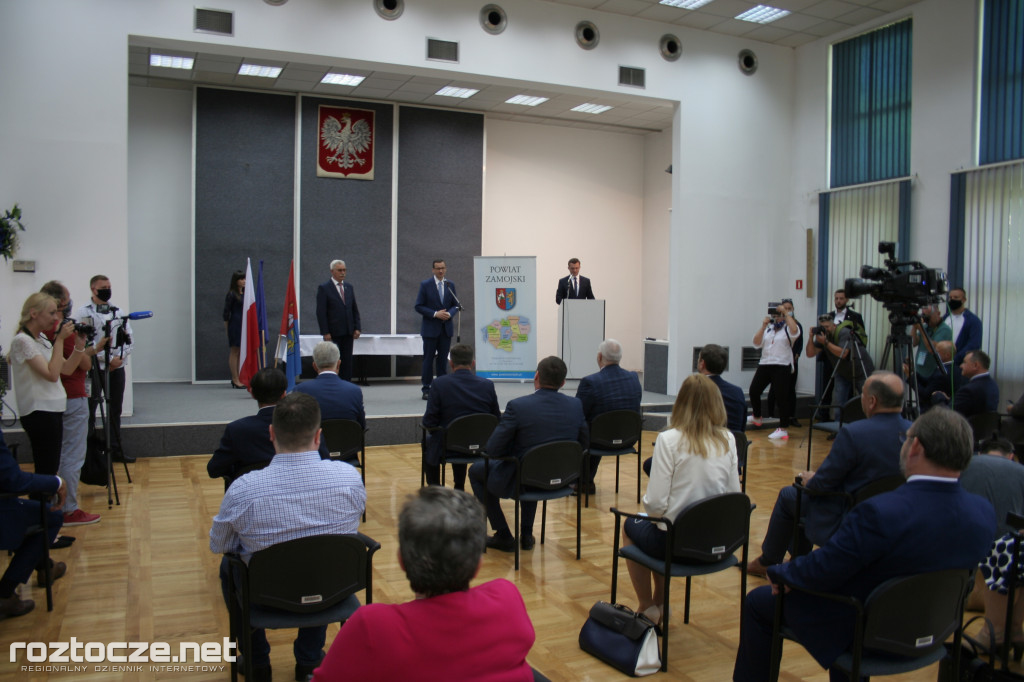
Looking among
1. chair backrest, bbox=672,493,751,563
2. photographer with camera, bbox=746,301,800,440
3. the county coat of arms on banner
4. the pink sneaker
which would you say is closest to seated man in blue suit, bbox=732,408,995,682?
chair backrest, bbox=672,493,751,563

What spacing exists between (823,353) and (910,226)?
5.52 ft

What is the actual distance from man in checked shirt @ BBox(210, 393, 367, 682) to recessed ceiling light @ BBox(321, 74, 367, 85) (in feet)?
25.4

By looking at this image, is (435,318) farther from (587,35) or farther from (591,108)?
(591,108)

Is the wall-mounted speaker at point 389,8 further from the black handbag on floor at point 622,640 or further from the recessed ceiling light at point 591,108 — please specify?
the black handbag on floor at point 622,640

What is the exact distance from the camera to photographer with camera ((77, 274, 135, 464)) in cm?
536

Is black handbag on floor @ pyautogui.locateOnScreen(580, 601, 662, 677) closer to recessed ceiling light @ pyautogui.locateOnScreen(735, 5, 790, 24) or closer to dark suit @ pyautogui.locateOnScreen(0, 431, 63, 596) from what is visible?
dark suit @ pyautogui.locateOnScreen(0, 431, 63, 596)

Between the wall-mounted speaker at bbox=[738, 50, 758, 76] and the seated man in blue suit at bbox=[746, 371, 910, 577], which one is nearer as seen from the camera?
the seated man in blue suit at bbox=[746, 371, 910, 577]

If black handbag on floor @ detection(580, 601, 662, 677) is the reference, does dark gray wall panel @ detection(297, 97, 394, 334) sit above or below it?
above

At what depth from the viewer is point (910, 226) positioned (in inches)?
333

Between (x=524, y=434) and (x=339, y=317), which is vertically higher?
(x=339, y=317)

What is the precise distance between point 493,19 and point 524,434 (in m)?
5.91

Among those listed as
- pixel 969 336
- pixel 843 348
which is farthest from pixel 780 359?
pixel 969 336

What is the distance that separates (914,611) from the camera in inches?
86.0

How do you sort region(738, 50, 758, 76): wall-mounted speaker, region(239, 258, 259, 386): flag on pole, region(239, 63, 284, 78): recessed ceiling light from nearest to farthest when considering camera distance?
region(239, 258, 259, 386): flag on pole → region(239, 63, 284, 78): recessed ceiling light → region(738, 50, 758, 76): wall-mounted speaker
